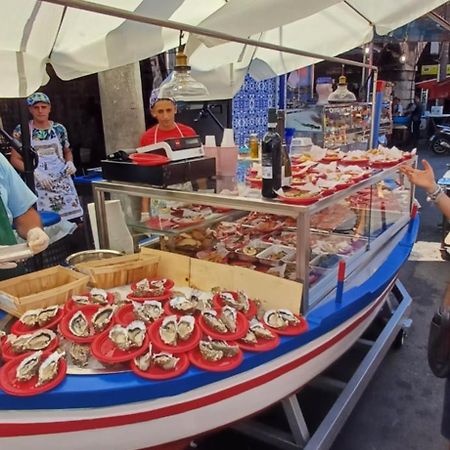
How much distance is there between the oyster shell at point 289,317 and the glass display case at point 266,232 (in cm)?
9

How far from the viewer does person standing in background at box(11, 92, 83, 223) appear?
406cm

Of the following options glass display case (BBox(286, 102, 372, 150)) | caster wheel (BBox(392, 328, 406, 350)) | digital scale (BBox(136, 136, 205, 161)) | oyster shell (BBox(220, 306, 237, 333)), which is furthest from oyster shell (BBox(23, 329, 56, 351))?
glass display case (BBox(286, 102, 372, 150))

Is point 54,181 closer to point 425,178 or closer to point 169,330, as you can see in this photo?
point 169,330

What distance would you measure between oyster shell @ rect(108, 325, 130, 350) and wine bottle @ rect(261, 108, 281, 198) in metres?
0.76

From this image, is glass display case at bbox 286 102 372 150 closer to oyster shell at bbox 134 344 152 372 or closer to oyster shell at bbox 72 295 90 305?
oyster shell at bbox 72 295 90 305

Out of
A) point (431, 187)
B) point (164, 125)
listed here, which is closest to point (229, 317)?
point (431, 187)

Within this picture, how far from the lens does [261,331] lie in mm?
1558

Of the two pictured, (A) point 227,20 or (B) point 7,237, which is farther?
(A) point 227,20

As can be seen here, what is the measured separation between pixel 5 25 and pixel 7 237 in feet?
3.69

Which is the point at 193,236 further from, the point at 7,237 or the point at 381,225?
the point at 381,225

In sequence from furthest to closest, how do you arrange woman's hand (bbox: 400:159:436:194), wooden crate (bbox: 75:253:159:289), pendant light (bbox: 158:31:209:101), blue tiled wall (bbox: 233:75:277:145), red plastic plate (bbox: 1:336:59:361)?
blue tiled wall (bbox: 233:75:277:145), pendant light (bbox: 158:31:209:101), woman's hand (bbox: 400:159:436:194), wooden crate (bbox: 75:253:159:289), red plastic plate (bbox: 1:336:59:361)

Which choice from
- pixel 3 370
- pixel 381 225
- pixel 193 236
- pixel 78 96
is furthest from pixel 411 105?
pixel 3 370

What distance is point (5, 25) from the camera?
7.35 feet

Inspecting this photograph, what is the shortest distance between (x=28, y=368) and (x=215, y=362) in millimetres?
566
